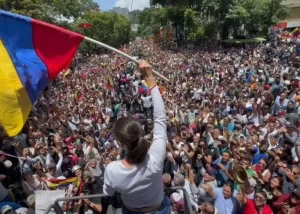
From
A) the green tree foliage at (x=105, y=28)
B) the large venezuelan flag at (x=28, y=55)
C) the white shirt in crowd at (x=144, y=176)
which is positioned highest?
the large venezuelan flag at (x=28, y=55)

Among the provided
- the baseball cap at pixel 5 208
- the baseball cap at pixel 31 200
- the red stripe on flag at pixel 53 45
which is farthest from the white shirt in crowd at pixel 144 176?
the baseball cap at pixel 31 200

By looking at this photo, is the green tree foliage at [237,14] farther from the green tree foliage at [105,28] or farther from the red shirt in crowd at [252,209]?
the red shirt in crowd at [252,209]

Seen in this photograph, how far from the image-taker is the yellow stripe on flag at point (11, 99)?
358cm

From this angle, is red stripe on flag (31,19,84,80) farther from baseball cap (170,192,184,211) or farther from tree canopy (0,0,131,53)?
→ tree canopy (0,0,131,53)

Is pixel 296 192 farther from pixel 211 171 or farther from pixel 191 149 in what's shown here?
pixel 191 149

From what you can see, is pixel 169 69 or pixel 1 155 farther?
pixel 169 69

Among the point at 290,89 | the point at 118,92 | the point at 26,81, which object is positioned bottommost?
the point at 118,92

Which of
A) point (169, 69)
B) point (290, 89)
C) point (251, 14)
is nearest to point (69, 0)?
point (251, 14)

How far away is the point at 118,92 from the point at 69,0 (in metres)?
33.3

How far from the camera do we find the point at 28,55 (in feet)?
13.1

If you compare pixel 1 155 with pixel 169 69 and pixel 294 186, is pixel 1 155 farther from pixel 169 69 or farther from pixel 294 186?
pixel 169 69

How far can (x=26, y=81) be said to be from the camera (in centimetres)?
387

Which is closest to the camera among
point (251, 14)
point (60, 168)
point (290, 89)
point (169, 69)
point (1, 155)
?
point (1, 155)

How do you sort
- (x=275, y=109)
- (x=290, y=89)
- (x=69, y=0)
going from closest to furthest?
(x=275, y=109) < (x=290, y=89) < (x=69, y=0)
